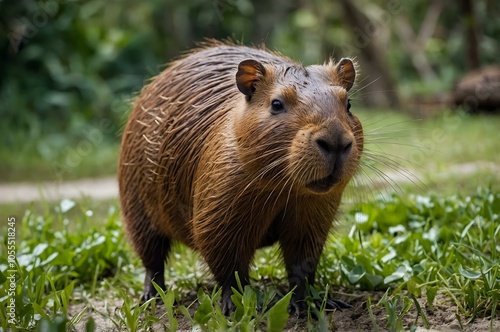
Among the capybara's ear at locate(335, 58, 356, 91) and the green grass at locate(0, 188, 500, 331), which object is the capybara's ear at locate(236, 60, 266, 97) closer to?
the capybara's ear at locate(335, 58, 356, 91)

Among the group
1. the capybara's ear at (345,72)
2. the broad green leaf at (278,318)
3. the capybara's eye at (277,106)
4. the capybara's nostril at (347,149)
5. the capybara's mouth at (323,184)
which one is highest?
the capybara's ear at (345,72)

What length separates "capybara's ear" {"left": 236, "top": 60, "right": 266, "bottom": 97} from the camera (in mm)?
3627

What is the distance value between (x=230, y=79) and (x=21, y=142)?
7998 mm

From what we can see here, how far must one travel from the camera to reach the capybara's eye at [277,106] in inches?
Result: 136

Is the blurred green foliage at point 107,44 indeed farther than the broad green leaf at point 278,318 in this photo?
Yes

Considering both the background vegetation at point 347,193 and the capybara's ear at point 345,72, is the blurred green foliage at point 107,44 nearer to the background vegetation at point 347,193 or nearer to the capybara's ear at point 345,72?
the background vegetation at point 347,193

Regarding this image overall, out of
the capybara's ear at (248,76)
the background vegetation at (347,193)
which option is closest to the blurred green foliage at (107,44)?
the background vegetation at (347,193)

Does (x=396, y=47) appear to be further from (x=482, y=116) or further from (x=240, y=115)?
(x=240, y=115)

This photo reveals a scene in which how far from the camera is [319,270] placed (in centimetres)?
433

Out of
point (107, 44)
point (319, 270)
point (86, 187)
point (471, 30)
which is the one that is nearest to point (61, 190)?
point (86, 187)

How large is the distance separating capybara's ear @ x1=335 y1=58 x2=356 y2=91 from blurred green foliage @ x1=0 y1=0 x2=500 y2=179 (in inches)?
154

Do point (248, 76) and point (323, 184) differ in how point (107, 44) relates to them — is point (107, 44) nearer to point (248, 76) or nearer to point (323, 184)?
point (248, 76)

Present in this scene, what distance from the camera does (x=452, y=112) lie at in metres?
13.3

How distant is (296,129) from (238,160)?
39cm
